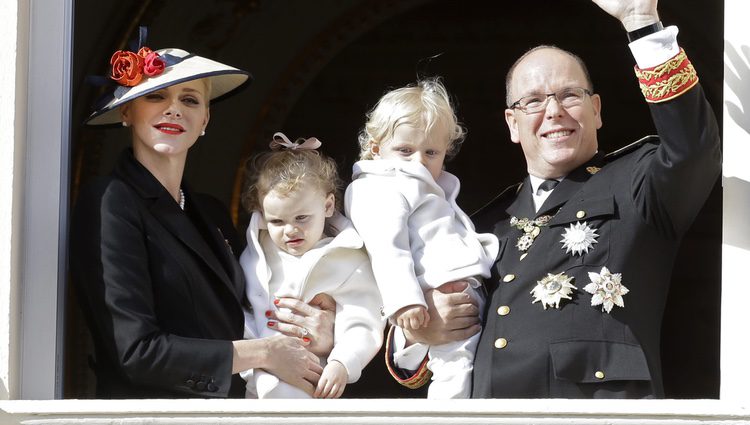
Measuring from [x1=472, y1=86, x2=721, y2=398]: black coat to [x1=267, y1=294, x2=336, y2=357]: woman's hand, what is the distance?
1.42ft

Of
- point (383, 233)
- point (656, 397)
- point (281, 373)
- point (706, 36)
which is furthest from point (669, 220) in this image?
point (706, 36)

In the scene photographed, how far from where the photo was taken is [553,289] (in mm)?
4930

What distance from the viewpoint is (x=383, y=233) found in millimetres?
5043

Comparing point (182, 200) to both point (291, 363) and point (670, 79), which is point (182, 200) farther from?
point (670, 79)

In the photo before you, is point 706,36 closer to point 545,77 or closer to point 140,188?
point 545,77

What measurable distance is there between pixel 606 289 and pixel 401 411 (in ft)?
2.29

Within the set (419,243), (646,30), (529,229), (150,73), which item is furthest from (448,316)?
(150,73)

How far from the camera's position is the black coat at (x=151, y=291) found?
482 cm

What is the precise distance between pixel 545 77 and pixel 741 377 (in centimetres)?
115

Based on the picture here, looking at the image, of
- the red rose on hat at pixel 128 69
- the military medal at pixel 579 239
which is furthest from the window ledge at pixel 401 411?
the red rose on hat at pixel 128 69

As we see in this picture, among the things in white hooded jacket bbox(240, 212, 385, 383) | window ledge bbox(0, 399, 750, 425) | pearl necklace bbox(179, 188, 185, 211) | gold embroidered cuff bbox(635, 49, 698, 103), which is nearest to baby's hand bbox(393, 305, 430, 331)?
white hooded jacket bbox(240, 212, 385, 383)

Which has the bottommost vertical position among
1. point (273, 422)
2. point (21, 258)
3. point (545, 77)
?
point (273, 422)

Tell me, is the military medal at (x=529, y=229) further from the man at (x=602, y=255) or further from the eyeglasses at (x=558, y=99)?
the eyeglasses at (x=558, y=99)

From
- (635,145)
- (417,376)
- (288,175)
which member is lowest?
(417,376)
